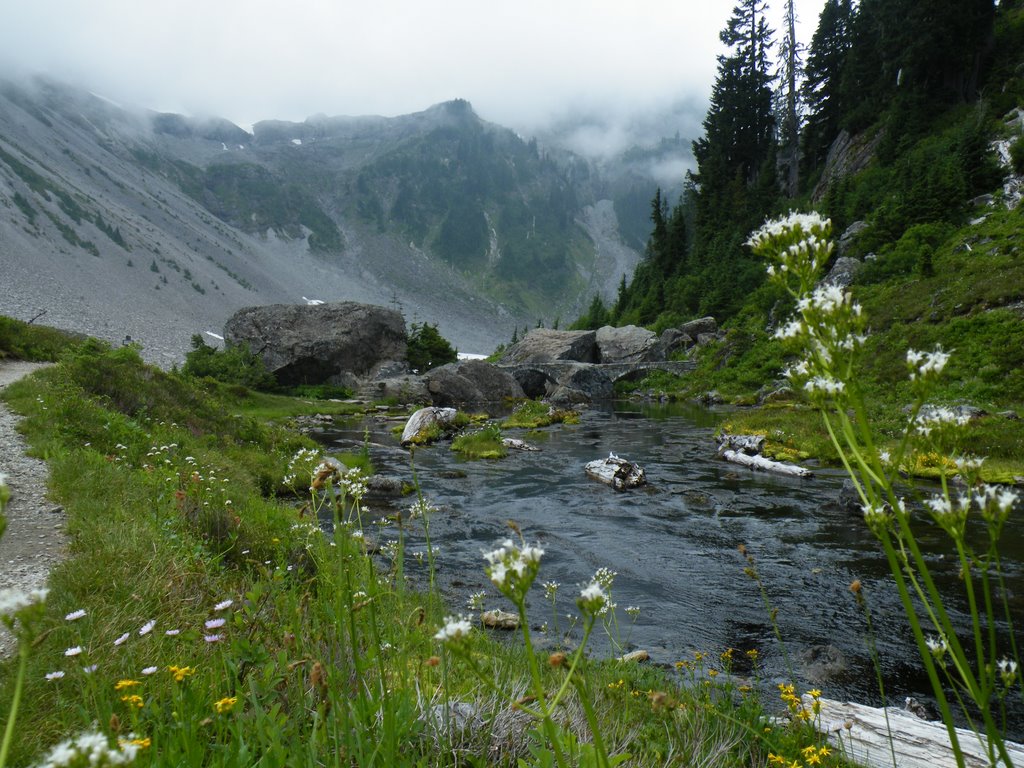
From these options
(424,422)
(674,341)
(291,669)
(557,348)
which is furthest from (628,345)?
(291,669)

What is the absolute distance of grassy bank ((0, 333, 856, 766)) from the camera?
2.41 m

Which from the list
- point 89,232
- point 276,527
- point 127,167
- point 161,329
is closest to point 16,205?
point 89,232

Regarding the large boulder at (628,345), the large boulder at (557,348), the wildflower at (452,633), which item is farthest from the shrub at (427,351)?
the wildflower at (452,633)

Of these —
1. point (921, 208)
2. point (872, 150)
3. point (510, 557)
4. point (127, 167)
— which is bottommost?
point (510, 557)

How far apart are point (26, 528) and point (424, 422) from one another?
67.9 ft

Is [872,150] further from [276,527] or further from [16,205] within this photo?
[16,205]

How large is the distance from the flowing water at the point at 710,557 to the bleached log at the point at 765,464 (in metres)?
0.35

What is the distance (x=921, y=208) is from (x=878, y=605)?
37659 millimetres

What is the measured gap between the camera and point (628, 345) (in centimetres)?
5859

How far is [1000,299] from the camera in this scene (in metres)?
22.7

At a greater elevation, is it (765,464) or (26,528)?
(26,528)

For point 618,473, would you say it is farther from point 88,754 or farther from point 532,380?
point 532,380

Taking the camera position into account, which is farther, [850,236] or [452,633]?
[850,236]

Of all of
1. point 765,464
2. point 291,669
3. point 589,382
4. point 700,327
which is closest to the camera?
point 291,669
